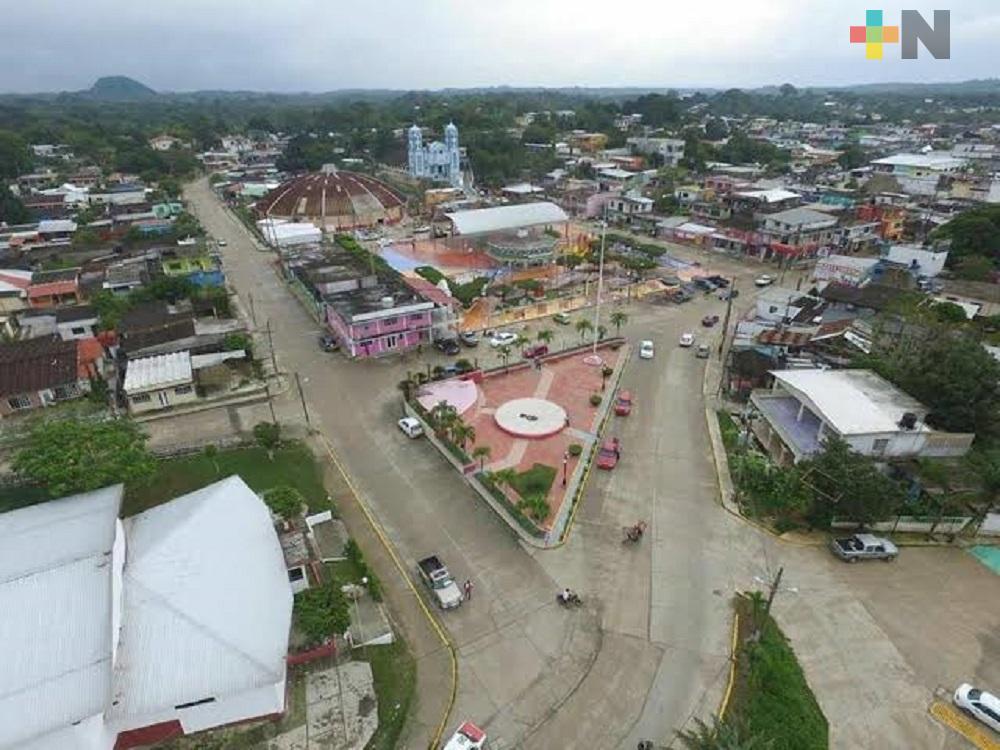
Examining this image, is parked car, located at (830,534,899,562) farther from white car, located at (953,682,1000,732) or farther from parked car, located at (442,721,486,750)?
parked car, located at (442,721,486,750)

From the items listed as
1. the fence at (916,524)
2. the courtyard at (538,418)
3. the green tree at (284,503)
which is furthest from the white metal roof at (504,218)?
the fence at (916,524)

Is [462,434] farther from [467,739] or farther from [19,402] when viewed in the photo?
[19,402]

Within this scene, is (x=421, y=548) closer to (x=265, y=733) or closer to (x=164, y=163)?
(x=265, y=733)

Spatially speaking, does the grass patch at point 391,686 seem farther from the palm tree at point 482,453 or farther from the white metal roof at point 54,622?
the palm tree at point 482,453

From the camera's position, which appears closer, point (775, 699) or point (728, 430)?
point (775, 699)

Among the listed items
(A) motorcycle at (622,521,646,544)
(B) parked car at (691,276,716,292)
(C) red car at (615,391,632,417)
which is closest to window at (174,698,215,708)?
(A) motorcycle at (622,521,646,544)

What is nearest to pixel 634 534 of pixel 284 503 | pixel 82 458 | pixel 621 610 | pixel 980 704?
pixel 621 610

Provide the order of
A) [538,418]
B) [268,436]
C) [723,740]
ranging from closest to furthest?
[723,740] → [268,436] → [538,418]
